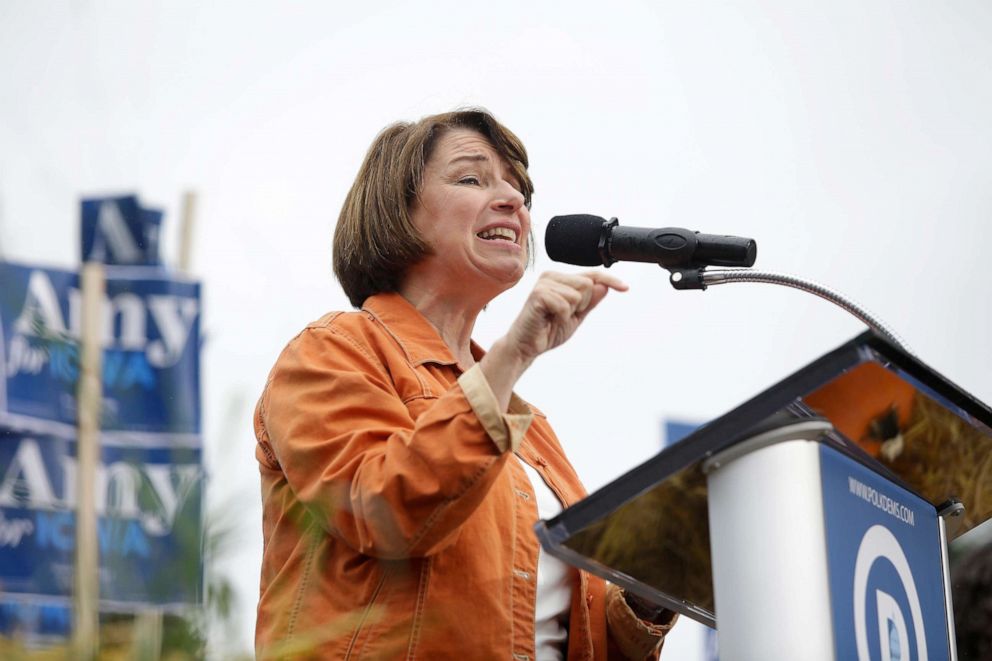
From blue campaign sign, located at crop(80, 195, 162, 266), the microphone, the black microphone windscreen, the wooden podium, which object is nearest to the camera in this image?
blue campaign sign, located at crop(80, 195, 162, 266)

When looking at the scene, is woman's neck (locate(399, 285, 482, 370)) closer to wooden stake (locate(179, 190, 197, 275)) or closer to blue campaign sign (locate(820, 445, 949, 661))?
blue campaign sign (locate(820, 445, 949, 661))

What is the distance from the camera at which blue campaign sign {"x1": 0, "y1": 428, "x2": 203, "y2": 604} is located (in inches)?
26.9

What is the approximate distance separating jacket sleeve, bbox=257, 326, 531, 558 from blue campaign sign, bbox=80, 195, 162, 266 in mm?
583

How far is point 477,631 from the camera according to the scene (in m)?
1.79

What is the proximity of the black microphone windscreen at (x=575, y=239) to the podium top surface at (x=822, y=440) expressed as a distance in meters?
0.55

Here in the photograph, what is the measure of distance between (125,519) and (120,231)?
377mm

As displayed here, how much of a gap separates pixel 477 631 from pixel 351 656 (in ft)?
0.62

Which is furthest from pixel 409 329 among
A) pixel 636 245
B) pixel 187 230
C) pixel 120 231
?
pixel 187 230

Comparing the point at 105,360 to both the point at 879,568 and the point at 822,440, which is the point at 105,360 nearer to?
the point at 822,440

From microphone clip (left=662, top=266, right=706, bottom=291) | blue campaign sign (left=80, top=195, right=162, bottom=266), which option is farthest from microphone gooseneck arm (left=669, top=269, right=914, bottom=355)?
blue campaign sign (left=80, top=195, right=162, bottom=266)

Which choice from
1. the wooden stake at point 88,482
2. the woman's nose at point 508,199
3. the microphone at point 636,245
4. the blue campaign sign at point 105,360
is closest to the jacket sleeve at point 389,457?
the microphone at point 636,245

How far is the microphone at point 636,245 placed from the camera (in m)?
1.96

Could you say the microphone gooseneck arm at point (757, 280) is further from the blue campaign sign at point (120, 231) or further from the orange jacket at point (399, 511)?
the blue campaign sign at point (120, 231)

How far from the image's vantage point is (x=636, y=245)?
1996 millimetres
